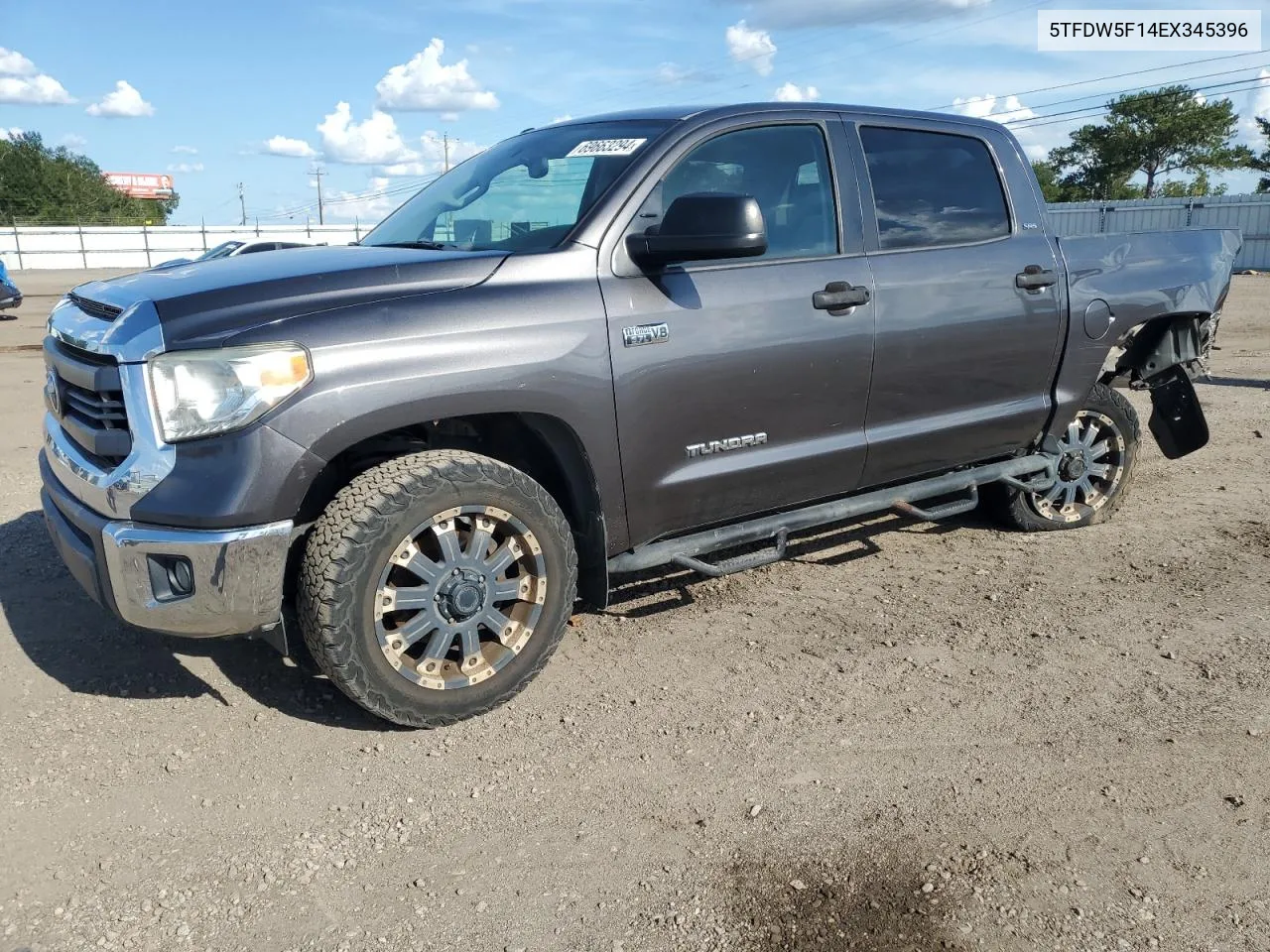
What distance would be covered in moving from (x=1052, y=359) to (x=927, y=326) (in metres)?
0.89

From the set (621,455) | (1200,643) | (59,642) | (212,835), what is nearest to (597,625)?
(621,455)

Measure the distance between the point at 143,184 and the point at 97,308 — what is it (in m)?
114

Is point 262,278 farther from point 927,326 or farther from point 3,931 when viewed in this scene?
point 927,326

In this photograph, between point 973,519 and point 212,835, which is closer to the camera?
point 212,835

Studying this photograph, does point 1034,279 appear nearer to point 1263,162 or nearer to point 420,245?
point 420,245

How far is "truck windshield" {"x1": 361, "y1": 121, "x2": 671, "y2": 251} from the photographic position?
3.70 m

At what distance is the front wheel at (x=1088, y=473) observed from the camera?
527cm

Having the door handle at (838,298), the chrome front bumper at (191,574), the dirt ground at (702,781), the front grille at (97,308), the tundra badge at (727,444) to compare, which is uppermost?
the front grille at (97,308)

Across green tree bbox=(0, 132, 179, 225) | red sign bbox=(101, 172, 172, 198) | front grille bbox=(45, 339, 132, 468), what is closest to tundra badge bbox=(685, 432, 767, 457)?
front grille bbox=(45, 339, 132, 468)

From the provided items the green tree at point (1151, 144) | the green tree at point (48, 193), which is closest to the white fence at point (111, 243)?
the green tree at point (48, 193)

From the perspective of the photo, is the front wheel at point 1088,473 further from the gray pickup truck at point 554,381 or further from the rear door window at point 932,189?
the rear door window at point 932,189

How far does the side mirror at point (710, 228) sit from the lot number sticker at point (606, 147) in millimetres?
499

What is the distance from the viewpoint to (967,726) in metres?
3.42

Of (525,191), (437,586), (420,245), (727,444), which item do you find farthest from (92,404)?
(727,444)
